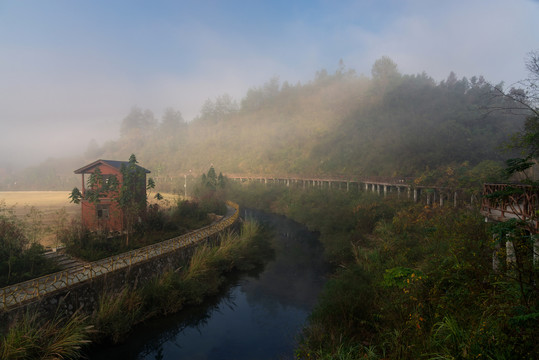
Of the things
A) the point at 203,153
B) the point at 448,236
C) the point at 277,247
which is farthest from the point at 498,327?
the point at 203,153

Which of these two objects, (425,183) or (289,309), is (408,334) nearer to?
(289,309)

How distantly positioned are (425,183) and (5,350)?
3164 centimetres

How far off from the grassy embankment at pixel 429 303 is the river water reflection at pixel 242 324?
252 centimetres

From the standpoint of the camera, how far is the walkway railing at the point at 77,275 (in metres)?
10.9

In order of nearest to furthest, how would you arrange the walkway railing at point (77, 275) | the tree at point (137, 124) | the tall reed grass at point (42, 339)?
the tall reed grass at point (42, 339) → the walkway railing at point (77, 275) → the tree at point (137, 124)

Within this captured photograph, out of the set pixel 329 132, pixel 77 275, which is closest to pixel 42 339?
pixel 77 275

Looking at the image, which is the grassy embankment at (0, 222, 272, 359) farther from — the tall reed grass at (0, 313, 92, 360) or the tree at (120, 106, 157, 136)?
the tree at (120, 106, 157, 136)

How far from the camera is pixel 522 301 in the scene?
560cm

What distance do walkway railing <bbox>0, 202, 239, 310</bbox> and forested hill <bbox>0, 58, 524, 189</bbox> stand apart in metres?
22.8

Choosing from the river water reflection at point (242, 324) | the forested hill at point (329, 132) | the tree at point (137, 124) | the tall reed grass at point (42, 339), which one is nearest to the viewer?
the tall reed grass at point (42, 339)

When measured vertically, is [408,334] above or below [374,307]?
above

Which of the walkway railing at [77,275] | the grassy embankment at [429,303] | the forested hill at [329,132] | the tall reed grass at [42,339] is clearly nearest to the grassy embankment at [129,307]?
the tall reed grass at [42,339]

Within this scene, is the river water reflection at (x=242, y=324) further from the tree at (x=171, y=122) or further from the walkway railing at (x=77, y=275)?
the tree at (x=171, y=122)

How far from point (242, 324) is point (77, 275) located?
836 cm
